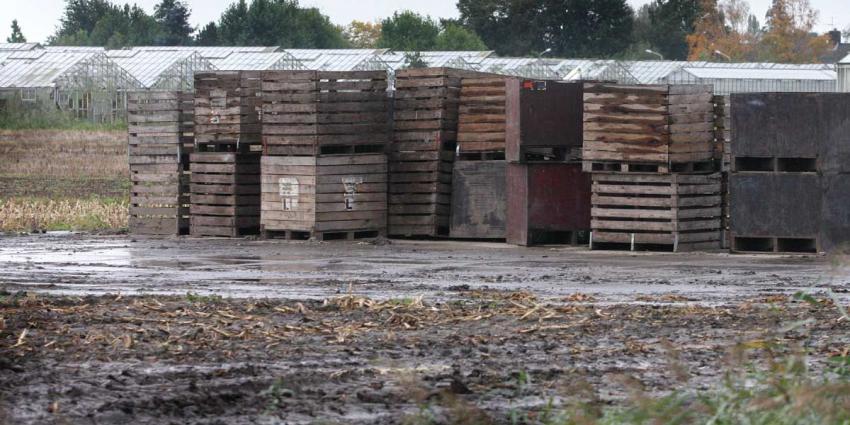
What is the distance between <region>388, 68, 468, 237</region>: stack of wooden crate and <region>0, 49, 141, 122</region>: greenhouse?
35863mm

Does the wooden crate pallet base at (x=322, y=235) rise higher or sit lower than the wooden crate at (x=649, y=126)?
lower

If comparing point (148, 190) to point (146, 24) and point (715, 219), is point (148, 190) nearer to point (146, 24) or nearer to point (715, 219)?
point (715, 219)

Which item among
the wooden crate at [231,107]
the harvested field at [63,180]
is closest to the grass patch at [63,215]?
the harvested field at [63,180]

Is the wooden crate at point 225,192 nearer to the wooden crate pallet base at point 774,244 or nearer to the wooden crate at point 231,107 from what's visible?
the wooden crate at point 231,107

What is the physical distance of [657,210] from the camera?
18734mm

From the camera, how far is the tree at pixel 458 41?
A: 334ft

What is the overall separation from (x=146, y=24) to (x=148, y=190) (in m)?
99.7

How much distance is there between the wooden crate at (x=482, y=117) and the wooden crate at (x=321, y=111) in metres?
1.15

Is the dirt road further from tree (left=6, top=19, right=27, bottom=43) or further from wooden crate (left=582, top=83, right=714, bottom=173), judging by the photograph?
tree (left=6, top=19, right=27, bottom=43)

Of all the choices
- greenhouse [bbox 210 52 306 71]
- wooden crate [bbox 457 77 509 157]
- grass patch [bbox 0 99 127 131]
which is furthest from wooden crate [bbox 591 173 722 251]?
greenhouse [bbox 210 52 306 71]

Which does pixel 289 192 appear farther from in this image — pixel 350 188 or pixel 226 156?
pixel 226 156

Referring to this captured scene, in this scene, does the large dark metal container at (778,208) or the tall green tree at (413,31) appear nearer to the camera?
the large dark metal container at (778,208)

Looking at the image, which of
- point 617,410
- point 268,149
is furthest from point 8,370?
point 268,149

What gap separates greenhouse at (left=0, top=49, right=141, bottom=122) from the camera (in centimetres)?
5738
